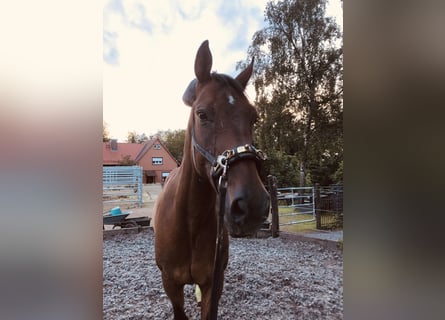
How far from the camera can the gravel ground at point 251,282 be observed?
1119 millimetres

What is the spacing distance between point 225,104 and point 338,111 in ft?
1.85

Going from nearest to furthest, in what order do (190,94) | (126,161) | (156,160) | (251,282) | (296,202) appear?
(190,94) → (126,161) → (156,160) → (296,202) → (251,282)

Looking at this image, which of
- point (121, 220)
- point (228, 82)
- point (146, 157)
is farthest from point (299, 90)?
point (121, 220)

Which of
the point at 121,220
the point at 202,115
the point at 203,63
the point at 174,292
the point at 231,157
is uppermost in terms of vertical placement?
the point at 203,63

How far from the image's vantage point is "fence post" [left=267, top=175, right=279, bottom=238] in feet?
→ 3.53

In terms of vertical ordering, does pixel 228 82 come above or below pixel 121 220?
above

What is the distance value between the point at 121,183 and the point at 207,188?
1.10ft

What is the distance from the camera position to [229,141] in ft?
2.17

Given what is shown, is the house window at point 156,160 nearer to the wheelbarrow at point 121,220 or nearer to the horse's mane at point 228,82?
the wheelbarrow at point 121,220

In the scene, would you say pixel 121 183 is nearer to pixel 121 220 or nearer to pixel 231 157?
pixel 121 220

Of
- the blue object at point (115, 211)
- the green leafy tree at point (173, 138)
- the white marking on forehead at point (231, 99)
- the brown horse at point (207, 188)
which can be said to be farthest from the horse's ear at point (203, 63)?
the blue object at point (115, 211)
